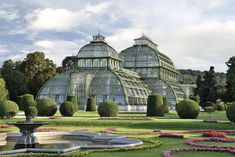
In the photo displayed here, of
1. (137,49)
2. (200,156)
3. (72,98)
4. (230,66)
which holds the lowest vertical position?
(200,156)

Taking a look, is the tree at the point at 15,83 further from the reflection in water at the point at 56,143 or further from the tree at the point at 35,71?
the reflection in water at the point at 56,143

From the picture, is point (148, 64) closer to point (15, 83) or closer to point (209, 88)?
point (209, 88)

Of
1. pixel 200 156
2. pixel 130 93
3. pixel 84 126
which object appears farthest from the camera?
pixel 130 93

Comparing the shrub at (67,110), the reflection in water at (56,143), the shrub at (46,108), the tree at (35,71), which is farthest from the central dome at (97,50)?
the reflection in water at (56,143)

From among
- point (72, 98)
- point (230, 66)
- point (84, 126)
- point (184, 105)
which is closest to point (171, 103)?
point (230, 66)

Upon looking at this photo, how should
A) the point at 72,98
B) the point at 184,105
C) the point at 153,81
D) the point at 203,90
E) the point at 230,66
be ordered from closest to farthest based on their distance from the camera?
the point at 184,105
the point at 72,98
the point at 230,66
the point at 153,81
the point at 203,90

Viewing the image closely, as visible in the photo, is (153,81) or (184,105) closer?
(184,105)

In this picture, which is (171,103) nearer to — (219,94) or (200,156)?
(219,94)

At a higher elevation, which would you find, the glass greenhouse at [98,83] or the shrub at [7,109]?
the glass greenhouse at [98,83]

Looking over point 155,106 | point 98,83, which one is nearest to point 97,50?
point 98,83

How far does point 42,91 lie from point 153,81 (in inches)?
1097

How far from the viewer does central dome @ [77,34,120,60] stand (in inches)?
3100

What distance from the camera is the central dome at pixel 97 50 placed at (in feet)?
258

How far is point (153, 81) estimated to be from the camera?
9112 centimetres
